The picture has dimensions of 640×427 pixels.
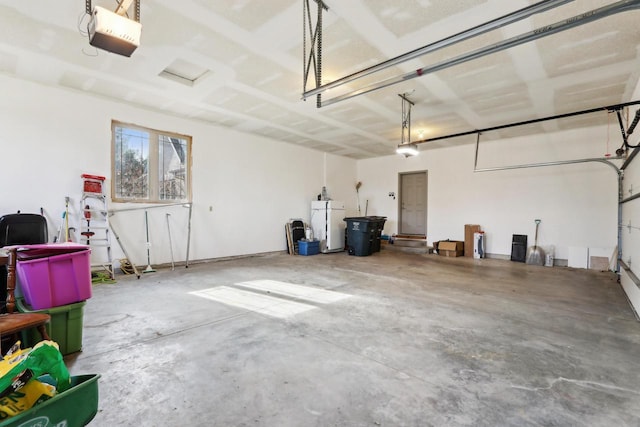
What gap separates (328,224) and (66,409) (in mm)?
6931

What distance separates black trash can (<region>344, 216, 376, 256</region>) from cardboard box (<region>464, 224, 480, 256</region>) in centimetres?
241

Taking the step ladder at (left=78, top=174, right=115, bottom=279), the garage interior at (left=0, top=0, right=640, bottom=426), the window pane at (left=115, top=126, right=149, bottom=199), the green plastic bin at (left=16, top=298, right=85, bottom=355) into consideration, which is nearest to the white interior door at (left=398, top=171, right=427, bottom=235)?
the garage interior at (left=0, top=0, right=640, bottom=426)

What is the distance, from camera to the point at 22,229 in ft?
12.9

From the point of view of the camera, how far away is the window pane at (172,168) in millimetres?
5730

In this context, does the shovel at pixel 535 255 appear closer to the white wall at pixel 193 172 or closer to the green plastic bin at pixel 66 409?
the white wall at pixel 193 172

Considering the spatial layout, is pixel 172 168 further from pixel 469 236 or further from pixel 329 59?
pixel 469 236

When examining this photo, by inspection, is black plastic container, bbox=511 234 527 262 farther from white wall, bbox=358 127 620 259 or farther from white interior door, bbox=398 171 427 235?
white interior door, bbox=398 171 427 235

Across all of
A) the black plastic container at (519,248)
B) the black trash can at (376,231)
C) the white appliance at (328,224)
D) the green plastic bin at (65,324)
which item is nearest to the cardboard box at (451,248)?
the black plastic container at (519,248)

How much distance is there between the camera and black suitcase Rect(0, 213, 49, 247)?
150 inches

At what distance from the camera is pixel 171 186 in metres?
5.85

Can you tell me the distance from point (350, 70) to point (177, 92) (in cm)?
283

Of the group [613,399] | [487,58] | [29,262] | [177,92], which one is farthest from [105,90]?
[613,399]

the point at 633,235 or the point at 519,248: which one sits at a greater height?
the point at 633,235

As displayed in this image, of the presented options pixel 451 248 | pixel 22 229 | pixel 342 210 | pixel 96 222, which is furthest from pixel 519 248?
pixel 22 229
